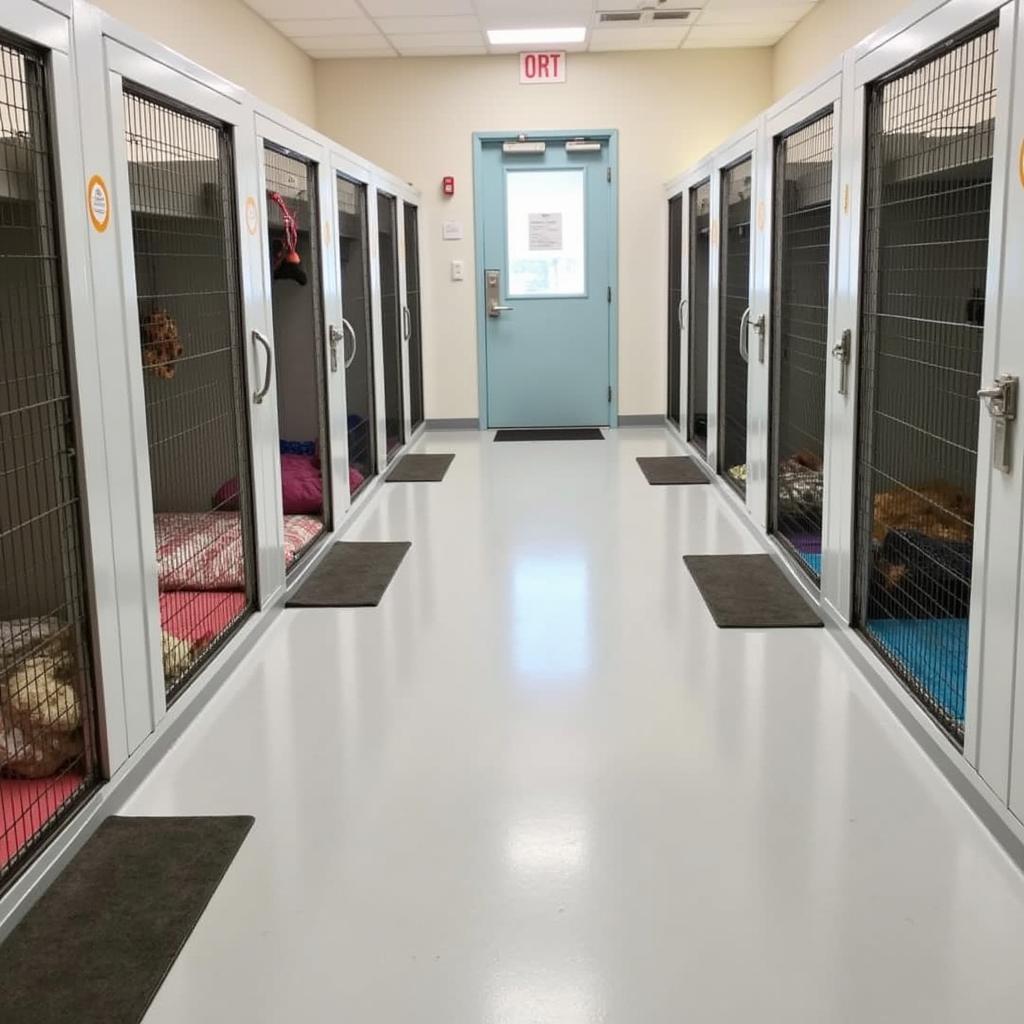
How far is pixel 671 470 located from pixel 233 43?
3823 mm

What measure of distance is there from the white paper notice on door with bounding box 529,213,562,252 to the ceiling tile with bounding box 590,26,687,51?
4.31ft

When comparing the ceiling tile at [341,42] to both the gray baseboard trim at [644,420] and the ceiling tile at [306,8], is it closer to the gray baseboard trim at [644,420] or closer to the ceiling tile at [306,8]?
the ceiling tile at [306,8]

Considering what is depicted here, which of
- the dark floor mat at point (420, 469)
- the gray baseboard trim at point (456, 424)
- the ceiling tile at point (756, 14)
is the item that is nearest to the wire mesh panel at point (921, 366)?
the dark floor mat at point (420, 469)

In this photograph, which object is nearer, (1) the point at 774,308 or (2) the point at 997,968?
(2) the point at 997,968

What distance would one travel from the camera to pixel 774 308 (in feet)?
16.4

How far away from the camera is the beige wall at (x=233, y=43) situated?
19.2ft

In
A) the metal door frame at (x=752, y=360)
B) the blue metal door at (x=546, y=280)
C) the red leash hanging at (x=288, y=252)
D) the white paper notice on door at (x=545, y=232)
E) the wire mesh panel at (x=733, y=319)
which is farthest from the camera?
the white paper notice on door at (x=545, y=232)

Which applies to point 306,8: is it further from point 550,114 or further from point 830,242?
point 830,242

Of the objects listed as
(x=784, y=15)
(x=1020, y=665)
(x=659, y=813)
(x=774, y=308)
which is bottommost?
(x=659, y=813)

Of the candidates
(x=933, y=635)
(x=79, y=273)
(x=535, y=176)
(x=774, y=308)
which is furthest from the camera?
(x=535, y=176)

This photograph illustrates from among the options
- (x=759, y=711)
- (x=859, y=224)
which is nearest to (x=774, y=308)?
(x=859, y=224)

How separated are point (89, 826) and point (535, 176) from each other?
24.2 feet

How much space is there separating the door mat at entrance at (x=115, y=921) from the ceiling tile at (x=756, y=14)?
22.1ft

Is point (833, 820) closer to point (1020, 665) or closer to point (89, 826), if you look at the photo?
point (1020, 665)
